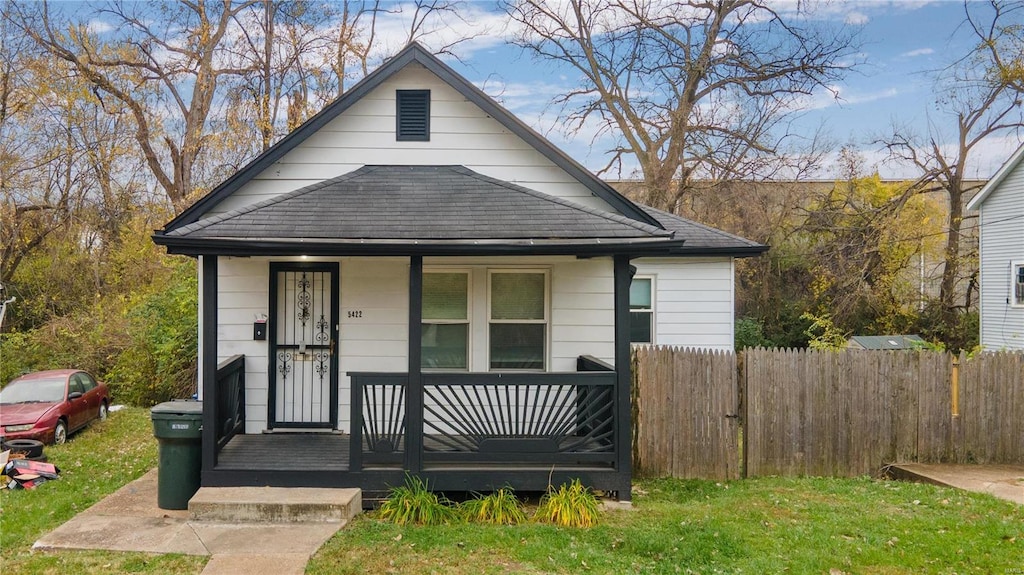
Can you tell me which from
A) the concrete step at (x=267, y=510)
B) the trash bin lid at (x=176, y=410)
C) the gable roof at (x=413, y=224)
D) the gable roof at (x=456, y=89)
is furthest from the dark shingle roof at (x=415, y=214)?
the concrete step at (x=267, y=510)

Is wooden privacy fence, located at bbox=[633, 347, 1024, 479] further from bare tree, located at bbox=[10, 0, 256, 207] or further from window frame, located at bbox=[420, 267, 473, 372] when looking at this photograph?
bare tree, located at bbox=[10, 0, 256, 207]

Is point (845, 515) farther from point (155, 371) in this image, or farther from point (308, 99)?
point (308, 99)

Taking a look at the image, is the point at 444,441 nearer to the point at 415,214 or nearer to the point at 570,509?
the point at 570,509

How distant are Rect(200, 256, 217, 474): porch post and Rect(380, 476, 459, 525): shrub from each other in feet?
6.20

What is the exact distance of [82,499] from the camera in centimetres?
725

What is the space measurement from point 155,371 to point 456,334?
11.2 metres

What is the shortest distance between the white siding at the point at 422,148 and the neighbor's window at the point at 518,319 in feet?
4.16

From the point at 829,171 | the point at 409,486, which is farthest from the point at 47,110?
the point at 829,171

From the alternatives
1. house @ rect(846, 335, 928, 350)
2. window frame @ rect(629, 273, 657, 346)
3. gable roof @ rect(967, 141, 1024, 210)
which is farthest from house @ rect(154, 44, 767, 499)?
gable roof @ rect(967, 141, 1024, 210)

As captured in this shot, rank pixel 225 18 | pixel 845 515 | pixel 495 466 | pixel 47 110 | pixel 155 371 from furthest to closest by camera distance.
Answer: pixel 225 18 → pixel 47 110 → pixel 155 371 → pixel 495 466 → pixel 845 515

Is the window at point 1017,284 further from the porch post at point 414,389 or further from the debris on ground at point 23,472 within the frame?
the debris on ground at point 23,472

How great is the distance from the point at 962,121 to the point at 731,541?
2277cm

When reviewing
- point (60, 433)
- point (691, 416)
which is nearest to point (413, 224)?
point (691, 416)

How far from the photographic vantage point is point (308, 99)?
70.0ft
